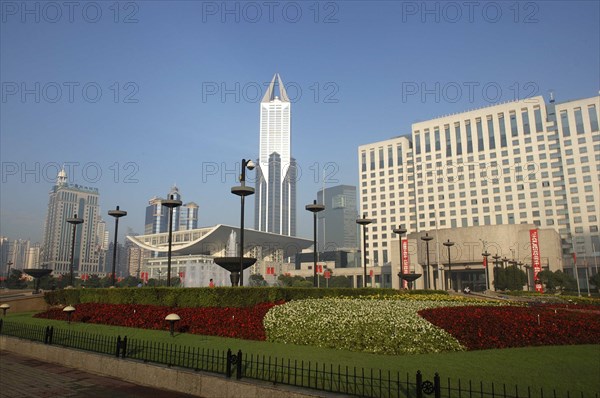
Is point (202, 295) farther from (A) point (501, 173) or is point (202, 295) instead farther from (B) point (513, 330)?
(A) point (501, 173)

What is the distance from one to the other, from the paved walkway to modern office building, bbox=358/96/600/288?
282ft

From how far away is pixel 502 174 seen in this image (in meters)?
108

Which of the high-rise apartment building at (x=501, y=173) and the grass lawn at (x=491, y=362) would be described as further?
the high-rise apartment building at (x=501, y=173)

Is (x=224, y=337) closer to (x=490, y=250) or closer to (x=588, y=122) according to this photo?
(x=490, y=250)

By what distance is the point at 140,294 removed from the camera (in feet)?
65.8

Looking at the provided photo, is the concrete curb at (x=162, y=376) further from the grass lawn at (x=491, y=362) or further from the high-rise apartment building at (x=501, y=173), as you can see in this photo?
the high-rise apartment building at (x=501, y=173)

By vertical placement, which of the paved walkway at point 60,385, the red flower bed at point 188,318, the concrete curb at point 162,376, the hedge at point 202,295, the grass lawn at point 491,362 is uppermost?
the hedge at point 202,295

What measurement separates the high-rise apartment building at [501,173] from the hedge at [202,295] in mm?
93686

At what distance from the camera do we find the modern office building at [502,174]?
9912cm

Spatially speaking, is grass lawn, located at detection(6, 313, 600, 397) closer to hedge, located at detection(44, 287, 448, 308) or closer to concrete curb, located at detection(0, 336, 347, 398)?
concrete curb, located at detection(0, 336, 347, 398)

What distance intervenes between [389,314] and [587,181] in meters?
105

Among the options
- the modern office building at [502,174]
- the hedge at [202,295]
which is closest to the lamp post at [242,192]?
the hedge at [202,295]

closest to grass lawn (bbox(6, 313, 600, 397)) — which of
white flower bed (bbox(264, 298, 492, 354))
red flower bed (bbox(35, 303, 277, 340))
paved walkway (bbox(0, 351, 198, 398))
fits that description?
white flower bed (bbox(264, 298, 492, 354))

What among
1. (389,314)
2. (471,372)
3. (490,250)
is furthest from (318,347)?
(490,250)
